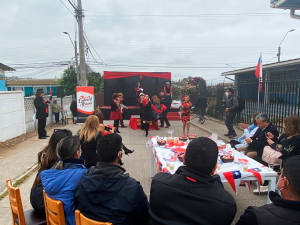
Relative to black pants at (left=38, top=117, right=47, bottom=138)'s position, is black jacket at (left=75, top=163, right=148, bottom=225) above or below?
above

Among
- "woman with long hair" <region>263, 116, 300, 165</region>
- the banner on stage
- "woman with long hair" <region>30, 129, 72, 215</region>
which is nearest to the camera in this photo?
"woman with long hair" <region>30, 129, 72, 215</region>

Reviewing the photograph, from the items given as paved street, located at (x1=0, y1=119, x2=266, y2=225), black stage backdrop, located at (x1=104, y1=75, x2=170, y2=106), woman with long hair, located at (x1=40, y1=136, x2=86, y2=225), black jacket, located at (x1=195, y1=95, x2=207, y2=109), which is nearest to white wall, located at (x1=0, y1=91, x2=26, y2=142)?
paved street, located at (x1=0, y1=119, x2=266, y2=225)

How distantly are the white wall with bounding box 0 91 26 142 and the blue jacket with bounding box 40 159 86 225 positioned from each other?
6.62 metres

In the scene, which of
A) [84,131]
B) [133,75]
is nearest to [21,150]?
[84,131]

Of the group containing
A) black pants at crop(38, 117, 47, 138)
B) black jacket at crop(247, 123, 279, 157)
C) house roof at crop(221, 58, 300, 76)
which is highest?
house roof at crop(221, 58, 300, 76)

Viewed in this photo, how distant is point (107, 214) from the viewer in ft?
5.80

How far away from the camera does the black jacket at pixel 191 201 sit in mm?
1527

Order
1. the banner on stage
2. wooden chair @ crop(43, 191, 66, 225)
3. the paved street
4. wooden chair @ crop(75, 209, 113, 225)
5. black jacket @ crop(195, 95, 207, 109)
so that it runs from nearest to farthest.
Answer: wooden chair @ crop(75, 209, 113, 225)
wooden chair @ crop(43, 191, 66, 225)
the paved street
the banner on stage
black jacket @ crop(195, 95, 207, 109)

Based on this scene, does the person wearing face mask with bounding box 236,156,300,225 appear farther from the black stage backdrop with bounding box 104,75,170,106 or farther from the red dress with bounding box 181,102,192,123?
the black stage backdrop with bounding box 104,75,170,106

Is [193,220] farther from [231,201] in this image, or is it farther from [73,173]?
[73,173]

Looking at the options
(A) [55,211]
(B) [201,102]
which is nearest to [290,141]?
(A) [55,211]

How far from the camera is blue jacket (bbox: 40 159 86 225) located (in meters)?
2.07

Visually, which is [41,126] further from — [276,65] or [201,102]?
[276,65]

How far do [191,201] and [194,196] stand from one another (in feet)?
0.13
